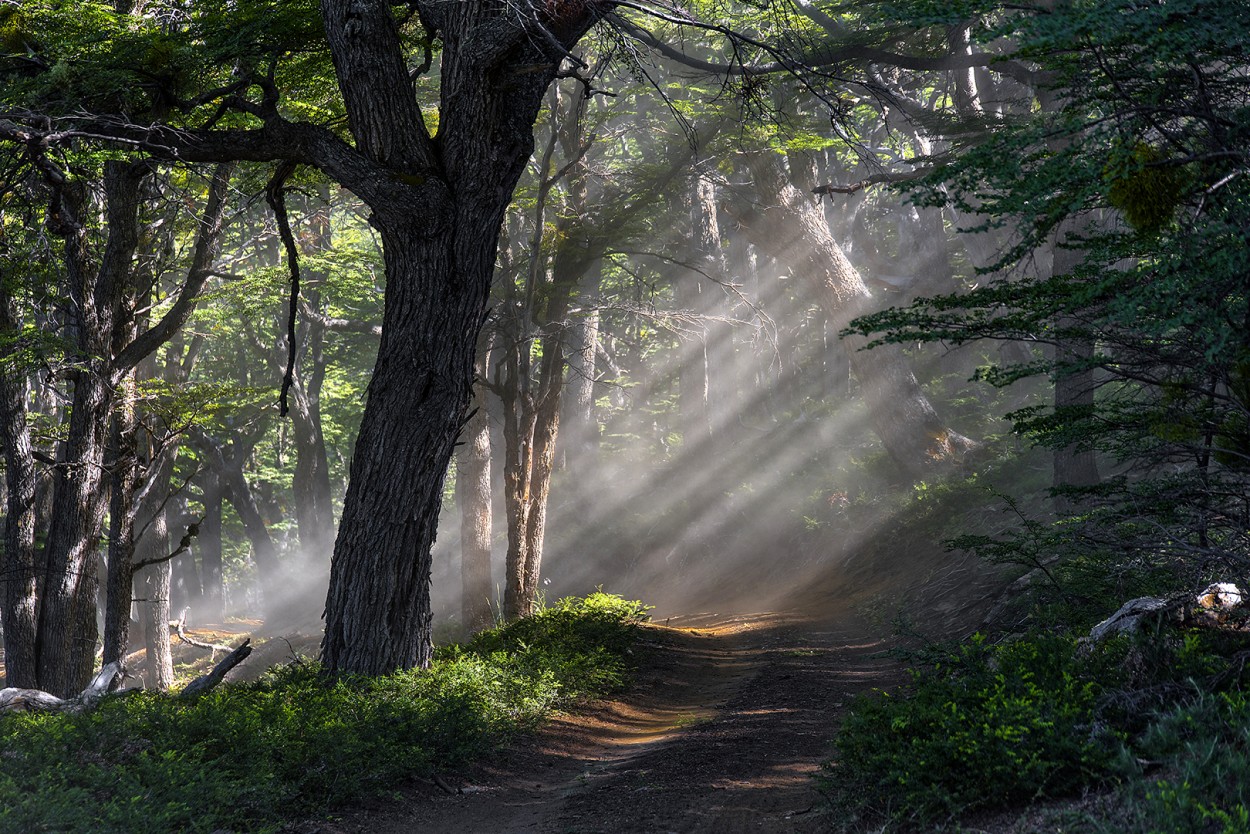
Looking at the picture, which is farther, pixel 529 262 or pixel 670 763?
pixel 529 262

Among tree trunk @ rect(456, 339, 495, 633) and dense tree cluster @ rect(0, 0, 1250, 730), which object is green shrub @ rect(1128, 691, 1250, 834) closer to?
dense tree cluster @ rect(0, 0, 1250, 730)

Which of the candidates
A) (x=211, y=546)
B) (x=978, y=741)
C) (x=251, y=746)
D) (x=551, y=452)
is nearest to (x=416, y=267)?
(x=251, y=746)

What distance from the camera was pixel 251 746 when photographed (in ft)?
20.1

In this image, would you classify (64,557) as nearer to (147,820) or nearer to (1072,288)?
(147,820)

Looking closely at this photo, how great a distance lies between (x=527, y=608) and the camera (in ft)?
48.5

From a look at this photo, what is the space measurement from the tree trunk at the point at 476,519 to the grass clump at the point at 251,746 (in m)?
8.20

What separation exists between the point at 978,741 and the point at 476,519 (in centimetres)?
1380

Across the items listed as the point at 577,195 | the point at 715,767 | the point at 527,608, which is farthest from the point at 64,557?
the point at 577,195

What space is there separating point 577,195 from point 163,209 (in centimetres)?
749

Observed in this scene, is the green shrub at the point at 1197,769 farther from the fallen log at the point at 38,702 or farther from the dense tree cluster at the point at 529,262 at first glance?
the fallen log at the point at 38,702

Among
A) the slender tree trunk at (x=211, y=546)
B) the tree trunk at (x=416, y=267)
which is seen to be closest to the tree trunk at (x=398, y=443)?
the tree trunk at (x=416, y=267)

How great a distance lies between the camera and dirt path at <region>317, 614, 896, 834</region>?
6000mm

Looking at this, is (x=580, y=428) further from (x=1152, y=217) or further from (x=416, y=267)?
(x=1152, y=217)

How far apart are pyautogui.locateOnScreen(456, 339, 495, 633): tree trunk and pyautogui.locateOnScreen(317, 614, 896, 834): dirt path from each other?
5604 mm
